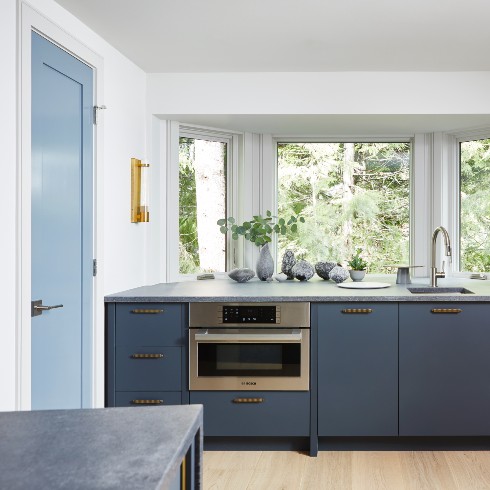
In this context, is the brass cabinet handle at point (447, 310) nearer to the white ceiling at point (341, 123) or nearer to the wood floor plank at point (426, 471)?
the wood floor plank at point (426, 471)

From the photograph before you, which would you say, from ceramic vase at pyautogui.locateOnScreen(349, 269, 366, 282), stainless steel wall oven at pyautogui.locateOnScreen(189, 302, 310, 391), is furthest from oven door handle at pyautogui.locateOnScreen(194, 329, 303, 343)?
ceramic vase at pyautogui.locateOnScreen(349, 269, 366, 282)

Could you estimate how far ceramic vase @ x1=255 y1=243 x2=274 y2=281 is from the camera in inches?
172

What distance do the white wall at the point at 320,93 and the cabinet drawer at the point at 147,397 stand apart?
174cm

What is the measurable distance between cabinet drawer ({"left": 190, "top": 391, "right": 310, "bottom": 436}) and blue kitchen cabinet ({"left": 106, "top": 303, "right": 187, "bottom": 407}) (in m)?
0.18

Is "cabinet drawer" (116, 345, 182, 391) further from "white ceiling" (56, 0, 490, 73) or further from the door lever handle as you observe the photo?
"white ceiling" (56, 0, 490, 73)

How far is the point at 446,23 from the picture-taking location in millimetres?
3094

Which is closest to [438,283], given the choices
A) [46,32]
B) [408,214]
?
[408,214]

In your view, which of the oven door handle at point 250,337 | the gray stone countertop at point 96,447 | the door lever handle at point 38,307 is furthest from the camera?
the oven door handle at point 250,337

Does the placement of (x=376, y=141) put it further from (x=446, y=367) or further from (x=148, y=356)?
(x=148, y=356)

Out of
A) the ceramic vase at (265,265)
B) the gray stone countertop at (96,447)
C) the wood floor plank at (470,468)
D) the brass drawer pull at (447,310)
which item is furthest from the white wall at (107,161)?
the wood floor plank at (470,468)

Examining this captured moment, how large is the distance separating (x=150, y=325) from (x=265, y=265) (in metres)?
1.07

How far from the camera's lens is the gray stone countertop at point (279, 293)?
3529mm

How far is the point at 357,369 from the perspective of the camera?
3.57 m

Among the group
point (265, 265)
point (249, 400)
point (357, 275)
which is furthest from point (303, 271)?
point (249, 400)
